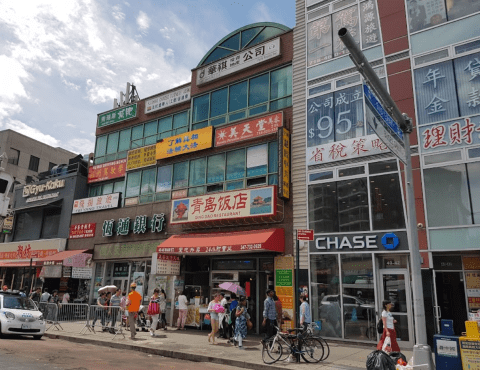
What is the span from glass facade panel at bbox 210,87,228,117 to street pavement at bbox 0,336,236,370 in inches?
470

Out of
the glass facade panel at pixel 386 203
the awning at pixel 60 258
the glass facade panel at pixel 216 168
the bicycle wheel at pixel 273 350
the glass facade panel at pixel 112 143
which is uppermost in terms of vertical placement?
the glass facade panel at pixel 112 143

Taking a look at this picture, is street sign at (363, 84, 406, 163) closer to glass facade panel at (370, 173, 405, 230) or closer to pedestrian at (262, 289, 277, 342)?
glass facade panel at (370, 173, 405, 230)

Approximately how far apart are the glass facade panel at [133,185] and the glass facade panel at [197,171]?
419 cm

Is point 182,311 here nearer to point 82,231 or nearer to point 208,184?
point 208,184

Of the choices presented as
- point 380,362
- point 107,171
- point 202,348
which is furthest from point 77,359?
point 107,171

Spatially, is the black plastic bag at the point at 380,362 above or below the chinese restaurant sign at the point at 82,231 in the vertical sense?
below

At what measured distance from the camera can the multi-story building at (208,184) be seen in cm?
1670

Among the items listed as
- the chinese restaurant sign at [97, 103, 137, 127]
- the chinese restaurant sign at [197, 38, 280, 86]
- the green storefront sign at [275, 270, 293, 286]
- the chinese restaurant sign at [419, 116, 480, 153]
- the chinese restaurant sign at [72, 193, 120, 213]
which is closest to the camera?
the chinese restaurant sign at [419, 116, 480, 153]

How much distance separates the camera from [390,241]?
527 inches

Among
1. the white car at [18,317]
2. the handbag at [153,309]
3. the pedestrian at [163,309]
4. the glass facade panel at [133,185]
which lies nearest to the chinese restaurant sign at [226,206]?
the pedestrian at [163,309]

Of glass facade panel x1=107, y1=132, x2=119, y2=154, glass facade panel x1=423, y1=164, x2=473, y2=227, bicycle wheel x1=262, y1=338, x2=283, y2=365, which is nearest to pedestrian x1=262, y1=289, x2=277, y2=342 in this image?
bicycle wheel x1=262, y1=338, x2=283, y2=365

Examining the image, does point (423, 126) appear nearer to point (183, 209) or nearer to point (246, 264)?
point (246, 264)

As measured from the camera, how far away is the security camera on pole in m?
8.00

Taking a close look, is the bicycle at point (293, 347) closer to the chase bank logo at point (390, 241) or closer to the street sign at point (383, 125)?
the chase bank logo at point (390, 241)
